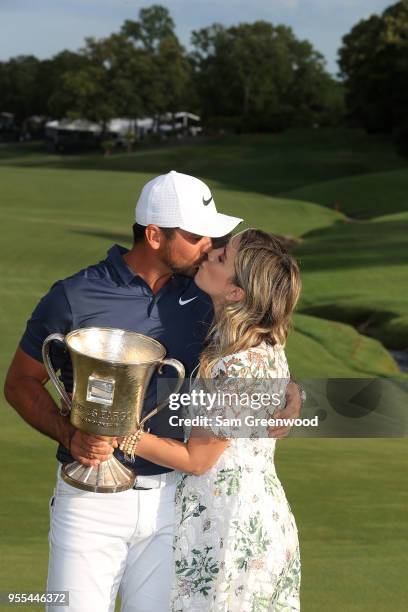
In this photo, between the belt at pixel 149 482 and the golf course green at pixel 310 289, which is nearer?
the belt at pixel 149 482

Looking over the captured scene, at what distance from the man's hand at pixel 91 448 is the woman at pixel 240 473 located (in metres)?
0.08

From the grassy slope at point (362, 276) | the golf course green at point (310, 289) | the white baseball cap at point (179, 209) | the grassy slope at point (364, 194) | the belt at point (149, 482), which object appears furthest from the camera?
the grassy slope at point (364, 194)

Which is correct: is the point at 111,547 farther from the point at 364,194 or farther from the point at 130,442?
the point at 364,194

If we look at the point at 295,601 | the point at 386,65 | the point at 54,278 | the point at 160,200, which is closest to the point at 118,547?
the point at 295,601

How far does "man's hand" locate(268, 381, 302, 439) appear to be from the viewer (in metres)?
3.83

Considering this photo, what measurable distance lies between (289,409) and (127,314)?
2.27 feet

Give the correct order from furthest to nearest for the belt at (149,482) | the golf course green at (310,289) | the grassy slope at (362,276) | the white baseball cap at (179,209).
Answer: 1. the grassy slope at (362,276)
2. the golf course green at (310,289)
3. the white baseball cap at (179,209)
4. the belt at (149,482)

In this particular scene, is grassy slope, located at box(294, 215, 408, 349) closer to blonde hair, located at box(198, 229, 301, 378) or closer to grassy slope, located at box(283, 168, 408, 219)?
grassy slope, located at box(283, 168, 408, 219)

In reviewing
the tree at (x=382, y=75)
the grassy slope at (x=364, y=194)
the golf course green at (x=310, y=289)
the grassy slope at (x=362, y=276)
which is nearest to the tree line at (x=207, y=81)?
the tree at (x=382, y=75)

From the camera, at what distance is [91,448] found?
144 inches

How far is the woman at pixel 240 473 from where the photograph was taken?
3.63 metres

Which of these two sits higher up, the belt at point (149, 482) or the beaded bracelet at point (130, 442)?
the beaded bracelet at point (130, 442)

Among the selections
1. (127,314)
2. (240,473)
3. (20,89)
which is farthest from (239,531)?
(20,89)

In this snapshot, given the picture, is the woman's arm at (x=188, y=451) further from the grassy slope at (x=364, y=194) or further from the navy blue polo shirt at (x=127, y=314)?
the grassy slope at (x=364, y=194)
